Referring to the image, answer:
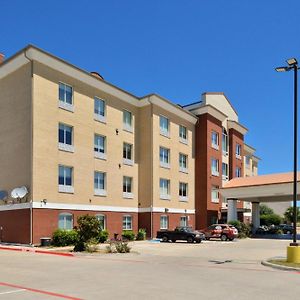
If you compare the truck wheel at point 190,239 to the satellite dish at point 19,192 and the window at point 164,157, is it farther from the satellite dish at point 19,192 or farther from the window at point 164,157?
the satellite dish at point 19,192

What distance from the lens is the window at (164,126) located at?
4403 cm

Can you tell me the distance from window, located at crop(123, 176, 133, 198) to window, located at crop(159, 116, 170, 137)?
6.25m

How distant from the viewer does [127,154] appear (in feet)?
135

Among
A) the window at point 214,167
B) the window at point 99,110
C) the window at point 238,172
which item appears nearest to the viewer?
the window at point 99,110

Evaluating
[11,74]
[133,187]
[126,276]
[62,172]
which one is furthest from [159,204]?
[126,276]

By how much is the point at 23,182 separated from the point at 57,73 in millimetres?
8692

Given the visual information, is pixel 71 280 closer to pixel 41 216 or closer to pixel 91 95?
pixel 41 216

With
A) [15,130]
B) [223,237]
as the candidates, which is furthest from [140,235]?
[15,130]

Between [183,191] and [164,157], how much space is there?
17.4 ft

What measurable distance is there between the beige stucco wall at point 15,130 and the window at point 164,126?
616 inches

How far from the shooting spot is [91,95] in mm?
36812

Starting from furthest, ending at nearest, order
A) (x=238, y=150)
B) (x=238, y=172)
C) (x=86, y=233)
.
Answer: (x=238, y=150)
(x=238, y=172)
(x=86, y=233)

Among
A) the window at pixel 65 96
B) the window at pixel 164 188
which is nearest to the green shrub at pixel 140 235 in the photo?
the window at pixel 164 188

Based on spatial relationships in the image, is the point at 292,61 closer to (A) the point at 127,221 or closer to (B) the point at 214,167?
(A) the point at 127,221
